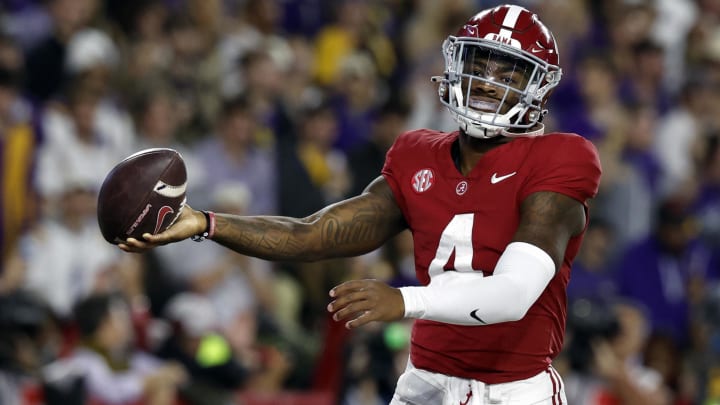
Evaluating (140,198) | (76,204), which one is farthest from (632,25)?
(140,198)

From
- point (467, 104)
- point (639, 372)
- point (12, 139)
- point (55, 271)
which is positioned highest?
point (467, 104)

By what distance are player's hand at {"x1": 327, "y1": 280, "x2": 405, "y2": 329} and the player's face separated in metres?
0.86

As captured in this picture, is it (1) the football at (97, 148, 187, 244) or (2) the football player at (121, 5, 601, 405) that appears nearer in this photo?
(1) the football at (97, 148, 187, 244)

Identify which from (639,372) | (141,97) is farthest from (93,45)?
(639,372)

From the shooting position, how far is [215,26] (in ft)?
29.2

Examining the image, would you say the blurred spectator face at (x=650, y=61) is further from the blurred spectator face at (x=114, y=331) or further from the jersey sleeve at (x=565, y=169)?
the jersey sleeve at (x=565, y=169)

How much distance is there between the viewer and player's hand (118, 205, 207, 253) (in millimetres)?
3957

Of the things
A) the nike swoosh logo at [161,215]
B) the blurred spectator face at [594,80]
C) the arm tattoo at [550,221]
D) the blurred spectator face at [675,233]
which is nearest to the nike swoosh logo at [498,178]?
the arm tattoo at [550,221]

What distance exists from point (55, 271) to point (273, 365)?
1.30 metres

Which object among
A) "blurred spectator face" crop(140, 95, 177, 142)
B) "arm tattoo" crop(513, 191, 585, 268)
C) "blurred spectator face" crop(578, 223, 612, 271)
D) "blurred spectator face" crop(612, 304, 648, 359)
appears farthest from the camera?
"blurred spectator face" crop(578, 223, 612, 271)

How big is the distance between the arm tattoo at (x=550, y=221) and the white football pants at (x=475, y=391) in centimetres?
48

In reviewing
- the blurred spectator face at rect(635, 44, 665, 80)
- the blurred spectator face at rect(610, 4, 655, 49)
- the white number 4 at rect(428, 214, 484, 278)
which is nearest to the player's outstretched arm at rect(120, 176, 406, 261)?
the white number 4 at rect(428, 214, 484, 278)

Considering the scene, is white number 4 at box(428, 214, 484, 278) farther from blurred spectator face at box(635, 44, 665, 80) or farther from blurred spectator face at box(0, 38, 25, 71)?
blurred spectator face at box(635, 44, 665, 80)

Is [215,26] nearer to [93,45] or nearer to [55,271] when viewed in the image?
[93,45]
